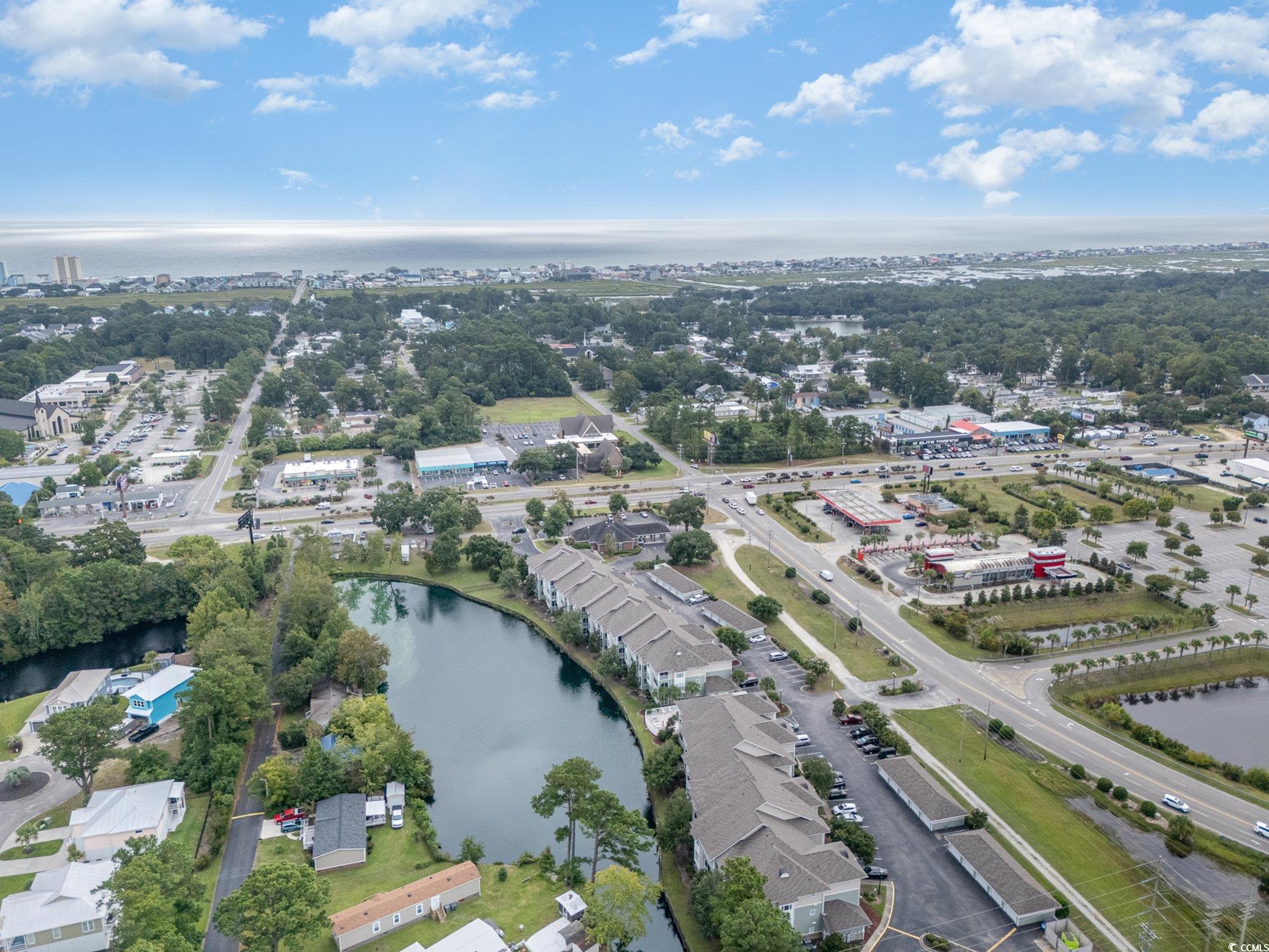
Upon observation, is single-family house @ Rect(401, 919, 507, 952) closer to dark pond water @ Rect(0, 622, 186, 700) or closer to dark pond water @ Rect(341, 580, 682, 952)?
dark pond water @ Rect(341, 580, 682, 952)

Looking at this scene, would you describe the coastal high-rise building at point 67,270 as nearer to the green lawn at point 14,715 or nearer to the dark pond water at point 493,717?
the green lawn at point 14,715

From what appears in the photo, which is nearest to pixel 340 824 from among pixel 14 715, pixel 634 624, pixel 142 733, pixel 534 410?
pixel 142 733

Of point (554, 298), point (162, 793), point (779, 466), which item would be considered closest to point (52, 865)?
point (162, 793)

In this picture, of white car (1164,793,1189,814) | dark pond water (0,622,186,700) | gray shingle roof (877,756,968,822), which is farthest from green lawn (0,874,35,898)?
white car (1164,793,1189,814)

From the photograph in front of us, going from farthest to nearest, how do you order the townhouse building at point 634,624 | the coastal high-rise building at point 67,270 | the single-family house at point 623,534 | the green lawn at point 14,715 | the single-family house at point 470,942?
the coastal high-rise building at point 67,270, the single-family house at point 623,534, the townhouse building at point 634,624, the green lawn at point 14,715, the single-family house at point 470,942

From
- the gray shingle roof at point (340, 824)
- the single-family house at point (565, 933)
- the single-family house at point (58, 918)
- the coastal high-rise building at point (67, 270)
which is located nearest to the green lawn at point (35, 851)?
the single-family house at point (58, 918)

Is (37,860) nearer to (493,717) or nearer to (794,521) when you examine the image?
(493,717)

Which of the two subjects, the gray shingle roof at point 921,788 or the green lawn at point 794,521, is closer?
the gray shingle roof at point 921,788
